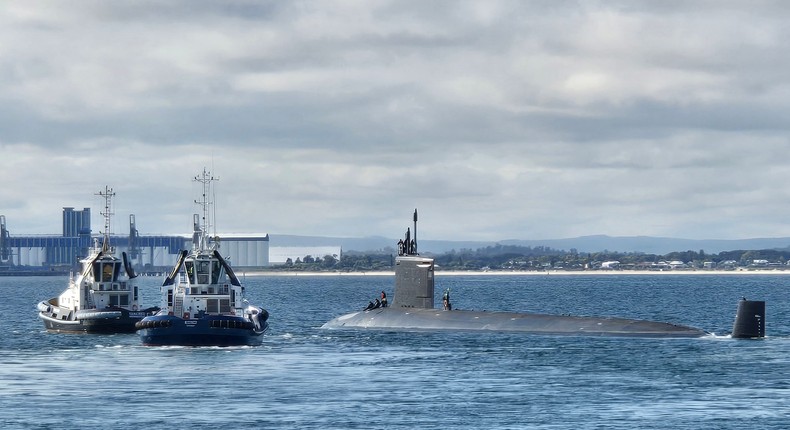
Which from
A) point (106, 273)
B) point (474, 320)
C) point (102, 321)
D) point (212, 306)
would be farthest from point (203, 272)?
point (106, 273)

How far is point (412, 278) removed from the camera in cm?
8844

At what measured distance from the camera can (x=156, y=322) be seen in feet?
239

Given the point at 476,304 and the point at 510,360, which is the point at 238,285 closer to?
the point at 510,360

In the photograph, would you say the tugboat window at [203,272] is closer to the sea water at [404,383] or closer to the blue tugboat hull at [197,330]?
the blue tugboat hull at [197,330]

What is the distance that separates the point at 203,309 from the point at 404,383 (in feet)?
76.1

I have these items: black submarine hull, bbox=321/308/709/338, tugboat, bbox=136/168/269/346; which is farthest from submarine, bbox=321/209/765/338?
tugboat, bbox=136/168/269/346

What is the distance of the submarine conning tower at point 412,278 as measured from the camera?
8756 cm

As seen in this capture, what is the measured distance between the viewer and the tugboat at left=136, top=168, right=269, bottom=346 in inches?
2874

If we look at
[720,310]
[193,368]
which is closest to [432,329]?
[193,368]

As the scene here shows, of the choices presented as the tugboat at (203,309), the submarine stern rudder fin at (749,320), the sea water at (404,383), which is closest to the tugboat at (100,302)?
the sea water at (404,383)

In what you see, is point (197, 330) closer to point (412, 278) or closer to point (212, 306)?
point (212, 306)

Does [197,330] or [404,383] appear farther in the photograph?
[197,330]

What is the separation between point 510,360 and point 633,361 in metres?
6.13

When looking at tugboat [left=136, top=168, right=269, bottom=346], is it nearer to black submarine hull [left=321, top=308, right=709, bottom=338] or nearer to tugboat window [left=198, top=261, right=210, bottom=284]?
tugboat window [left=198, top=261, right=210, bottom=284]
